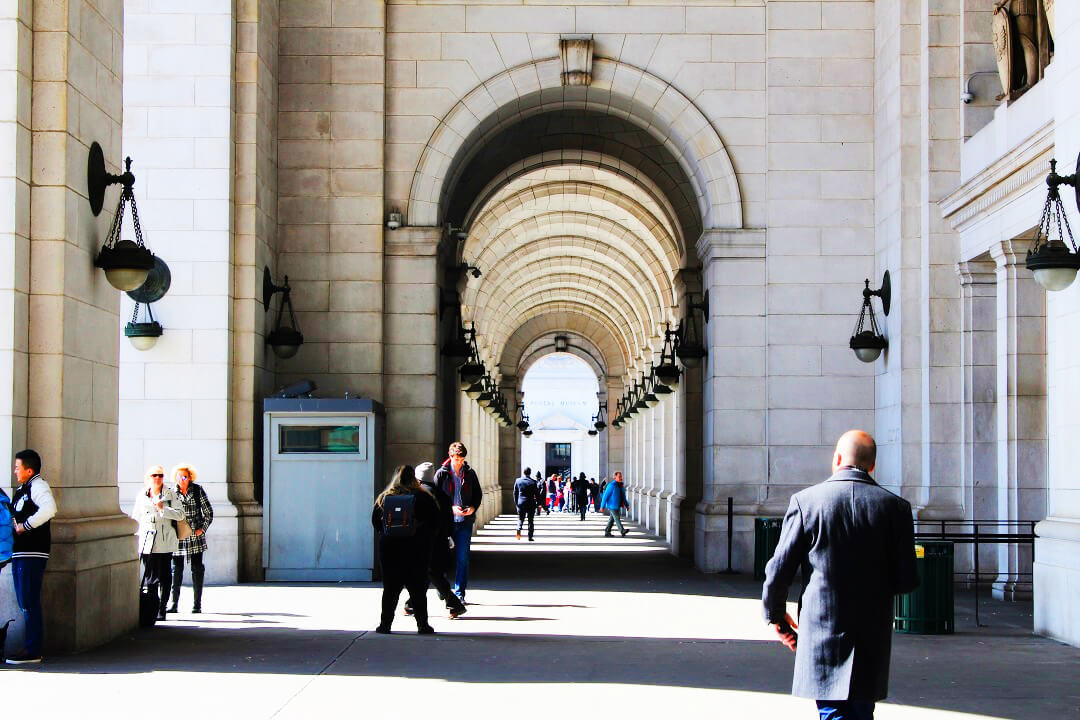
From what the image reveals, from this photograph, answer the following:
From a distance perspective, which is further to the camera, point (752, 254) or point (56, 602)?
point (752, 254)

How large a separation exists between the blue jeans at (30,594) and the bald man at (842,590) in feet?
19.8

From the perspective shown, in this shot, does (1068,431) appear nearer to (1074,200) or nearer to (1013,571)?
(1074,200)

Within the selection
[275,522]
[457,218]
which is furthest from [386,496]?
[457,218]

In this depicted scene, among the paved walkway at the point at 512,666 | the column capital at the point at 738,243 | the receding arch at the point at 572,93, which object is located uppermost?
the receding arch at the point at 572,93

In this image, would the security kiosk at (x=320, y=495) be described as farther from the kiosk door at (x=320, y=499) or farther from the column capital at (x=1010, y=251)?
the column capital at (x=1010, y=251)

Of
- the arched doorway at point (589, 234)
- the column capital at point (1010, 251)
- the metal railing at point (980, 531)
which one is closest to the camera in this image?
the metal railing at point (980, 531)

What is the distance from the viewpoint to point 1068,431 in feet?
40.9

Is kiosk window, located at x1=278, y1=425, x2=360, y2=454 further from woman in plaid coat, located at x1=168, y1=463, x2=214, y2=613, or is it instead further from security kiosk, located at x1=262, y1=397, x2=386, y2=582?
woman in plaid coat, located at x1=168, y1=463, x2=214, y2=613

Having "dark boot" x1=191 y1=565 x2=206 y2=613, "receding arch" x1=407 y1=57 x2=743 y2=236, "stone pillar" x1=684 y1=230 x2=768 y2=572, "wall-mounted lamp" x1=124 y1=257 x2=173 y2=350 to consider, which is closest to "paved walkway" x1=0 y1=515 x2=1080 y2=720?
"dark boot" x1=191 y1=565 x2=206 y2=613

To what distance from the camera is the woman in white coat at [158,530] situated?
13.1 metres

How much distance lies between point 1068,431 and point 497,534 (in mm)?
23539

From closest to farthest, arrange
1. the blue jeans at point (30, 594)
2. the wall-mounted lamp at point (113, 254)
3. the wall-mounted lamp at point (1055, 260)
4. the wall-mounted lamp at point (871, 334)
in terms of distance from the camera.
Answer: the blue jeans at point (30, 594) → the wall-mounted lamp at point (113, 254) → the wall-mounted lamp at point (1055, 260) → the wall-mounted lamp at point (871, 334)

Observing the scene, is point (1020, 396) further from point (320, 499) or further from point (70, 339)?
point (70, 339)

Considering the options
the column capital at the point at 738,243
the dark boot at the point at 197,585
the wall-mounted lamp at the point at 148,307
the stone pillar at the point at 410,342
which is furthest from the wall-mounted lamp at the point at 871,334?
the dark boot at the point at 197,585
